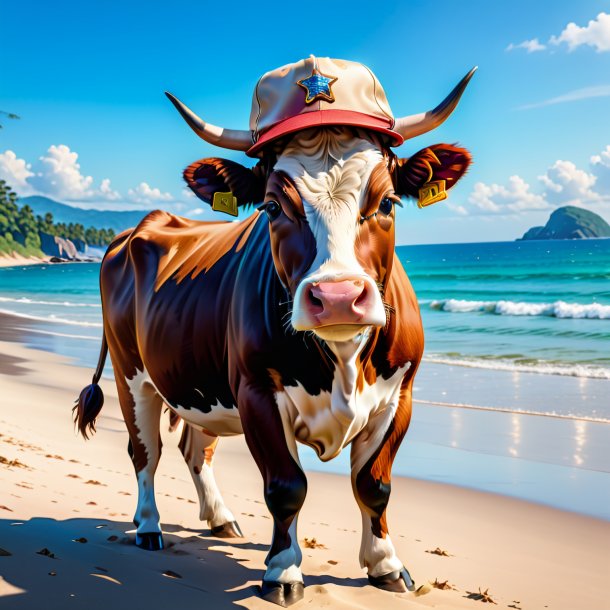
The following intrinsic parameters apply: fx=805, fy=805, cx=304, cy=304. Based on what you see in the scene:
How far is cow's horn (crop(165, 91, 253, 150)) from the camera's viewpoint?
11.3 feet

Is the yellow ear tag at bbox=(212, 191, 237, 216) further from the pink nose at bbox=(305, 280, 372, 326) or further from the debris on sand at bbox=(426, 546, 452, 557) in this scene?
the debris on sand at bbox=(426, 546, 452, 557)

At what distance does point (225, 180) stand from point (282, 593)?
1.85m

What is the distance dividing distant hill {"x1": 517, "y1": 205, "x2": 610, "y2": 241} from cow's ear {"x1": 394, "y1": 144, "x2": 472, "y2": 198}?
12619 centimetres

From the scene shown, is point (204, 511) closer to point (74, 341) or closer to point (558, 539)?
point (558, 539)

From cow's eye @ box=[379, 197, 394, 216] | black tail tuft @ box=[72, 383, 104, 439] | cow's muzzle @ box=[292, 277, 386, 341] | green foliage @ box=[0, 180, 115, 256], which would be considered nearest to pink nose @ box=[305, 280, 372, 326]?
cow's muzzle @ box=[292, 277, 386, 341]

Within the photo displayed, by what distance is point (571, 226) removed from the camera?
407 ft

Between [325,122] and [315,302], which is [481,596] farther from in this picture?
[325,122]

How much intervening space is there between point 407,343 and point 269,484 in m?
0.88

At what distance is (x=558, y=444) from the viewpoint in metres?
8.06

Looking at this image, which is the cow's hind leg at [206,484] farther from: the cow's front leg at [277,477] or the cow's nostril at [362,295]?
the cow's nostril at [362,295]

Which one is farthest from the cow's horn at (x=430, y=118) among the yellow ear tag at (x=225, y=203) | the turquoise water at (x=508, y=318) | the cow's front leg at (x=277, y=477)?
the turquoise water at (x=508, y=318)

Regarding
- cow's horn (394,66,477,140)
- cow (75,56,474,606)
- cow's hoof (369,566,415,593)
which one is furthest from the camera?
cow's hoof (369,566,415,593)

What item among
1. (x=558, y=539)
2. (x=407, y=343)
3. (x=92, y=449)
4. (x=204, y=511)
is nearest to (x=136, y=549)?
(x=204, y=511)

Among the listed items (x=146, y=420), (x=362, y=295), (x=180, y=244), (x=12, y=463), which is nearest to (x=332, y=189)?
(x=362, y=295)
